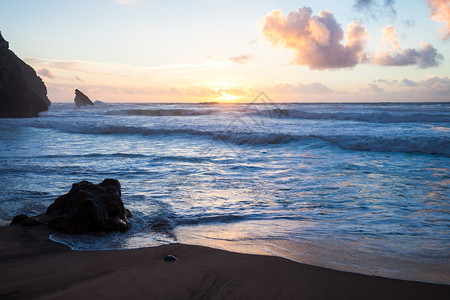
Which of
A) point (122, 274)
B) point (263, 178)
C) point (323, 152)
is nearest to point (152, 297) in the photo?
point (122, 274)

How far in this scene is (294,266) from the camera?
2887 mm

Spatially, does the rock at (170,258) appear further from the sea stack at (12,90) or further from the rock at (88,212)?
the sea stack at (12,90)

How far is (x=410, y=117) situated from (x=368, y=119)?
133 inches

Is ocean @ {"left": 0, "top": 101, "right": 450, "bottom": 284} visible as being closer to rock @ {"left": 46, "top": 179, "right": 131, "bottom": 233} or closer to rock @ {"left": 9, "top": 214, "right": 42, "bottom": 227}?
rock @ {"left": 46, "top": 179, "right": 131, "bottom": 233}

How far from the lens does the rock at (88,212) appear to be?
3.78 metres

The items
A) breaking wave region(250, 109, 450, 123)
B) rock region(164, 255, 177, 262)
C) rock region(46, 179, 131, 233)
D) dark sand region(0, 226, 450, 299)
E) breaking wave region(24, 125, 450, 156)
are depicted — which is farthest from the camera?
breaking wave region(250, 109, 450, 123)

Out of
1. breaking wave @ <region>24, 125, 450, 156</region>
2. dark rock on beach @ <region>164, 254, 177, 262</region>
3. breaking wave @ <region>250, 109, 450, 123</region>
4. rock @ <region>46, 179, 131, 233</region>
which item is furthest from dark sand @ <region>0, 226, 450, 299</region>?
breaking wave @ <region>250, 109, 450, 123</region>

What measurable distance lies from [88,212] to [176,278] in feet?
5.76

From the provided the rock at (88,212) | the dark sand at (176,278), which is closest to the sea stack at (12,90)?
the rock at (88,212)

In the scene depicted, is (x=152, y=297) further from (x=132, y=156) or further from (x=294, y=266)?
(x=132, y=156)

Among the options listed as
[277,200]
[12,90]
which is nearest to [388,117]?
[277,200]

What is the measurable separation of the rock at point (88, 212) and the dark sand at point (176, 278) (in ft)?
1.76

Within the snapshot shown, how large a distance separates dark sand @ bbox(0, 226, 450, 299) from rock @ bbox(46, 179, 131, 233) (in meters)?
0.54

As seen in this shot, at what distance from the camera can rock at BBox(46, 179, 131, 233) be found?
3775mm
